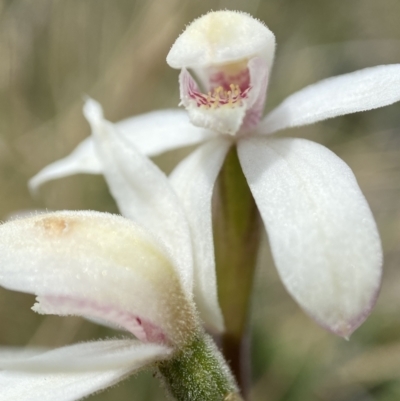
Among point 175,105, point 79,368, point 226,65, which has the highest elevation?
point 226,65

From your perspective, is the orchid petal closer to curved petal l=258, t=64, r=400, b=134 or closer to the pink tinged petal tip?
the pink tinged petal tip

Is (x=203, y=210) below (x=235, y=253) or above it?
above

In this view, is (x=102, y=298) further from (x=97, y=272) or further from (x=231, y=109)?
(x=231, y=109)

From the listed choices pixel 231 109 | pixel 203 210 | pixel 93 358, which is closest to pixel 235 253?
pixel 203 210

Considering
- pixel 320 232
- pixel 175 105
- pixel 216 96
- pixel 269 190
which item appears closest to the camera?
pixel 320 232

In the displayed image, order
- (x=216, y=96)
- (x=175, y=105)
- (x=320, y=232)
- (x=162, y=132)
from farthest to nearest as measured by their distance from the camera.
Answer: (x=175, y=105)
(x=162, y=132)
(x=216, y=96)
(x=320, y=232)

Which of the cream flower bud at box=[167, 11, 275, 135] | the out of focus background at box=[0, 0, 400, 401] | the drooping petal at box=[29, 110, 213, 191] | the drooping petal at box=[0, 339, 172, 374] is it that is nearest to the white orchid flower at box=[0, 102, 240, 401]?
the drooping petal at box=[0, 339, 172, 374]

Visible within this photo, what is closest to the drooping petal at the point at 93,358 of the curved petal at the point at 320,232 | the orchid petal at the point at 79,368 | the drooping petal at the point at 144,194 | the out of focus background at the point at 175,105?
the orchid petal at the point at 79,368

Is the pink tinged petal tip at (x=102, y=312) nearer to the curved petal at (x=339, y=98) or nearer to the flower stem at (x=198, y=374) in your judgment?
the flower stem at (x=198, y=374)
